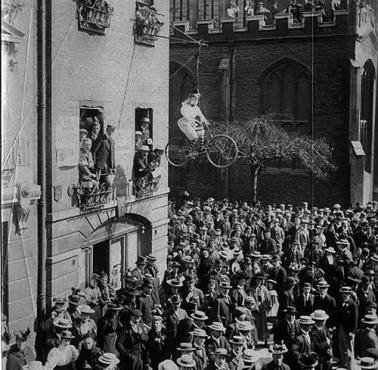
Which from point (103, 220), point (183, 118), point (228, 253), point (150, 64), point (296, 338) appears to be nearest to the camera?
point (296, 338)

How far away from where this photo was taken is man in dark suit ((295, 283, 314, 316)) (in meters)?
10.4

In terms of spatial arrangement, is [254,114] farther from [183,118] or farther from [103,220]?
[103,220]

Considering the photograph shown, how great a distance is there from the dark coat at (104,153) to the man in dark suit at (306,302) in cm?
389

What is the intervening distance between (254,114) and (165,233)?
3370 millimetres

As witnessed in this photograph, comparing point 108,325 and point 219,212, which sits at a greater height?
point 219,212

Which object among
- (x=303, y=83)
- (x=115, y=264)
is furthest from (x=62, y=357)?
(x=303, y=83)

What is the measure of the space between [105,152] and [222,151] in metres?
3.01

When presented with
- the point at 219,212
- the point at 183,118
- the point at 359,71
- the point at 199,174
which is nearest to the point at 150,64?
the point at 183,118

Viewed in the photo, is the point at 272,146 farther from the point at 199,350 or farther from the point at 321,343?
the point at 199,350

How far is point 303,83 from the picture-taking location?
13617 mm

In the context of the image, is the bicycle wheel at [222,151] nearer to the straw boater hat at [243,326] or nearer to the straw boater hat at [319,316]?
the straw boater hat at [243,326]

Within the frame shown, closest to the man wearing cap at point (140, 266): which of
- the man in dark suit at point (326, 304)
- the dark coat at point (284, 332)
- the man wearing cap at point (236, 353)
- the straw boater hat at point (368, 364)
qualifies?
the dark coat at point (284, 332)

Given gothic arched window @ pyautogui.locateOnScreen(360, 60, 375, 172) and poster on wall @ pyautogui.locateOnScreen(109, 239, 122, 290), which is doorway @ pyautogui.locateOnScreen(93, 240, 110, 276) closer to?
poster on wall @ pyautogui.locateOnScreen(109, 239, 122, 290)

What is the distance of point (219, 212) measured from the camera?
1351 cm
